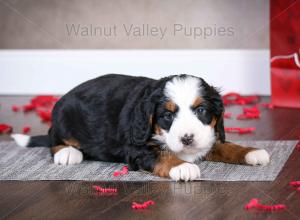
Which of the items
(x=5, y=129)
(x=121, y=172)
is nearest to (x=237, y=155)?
(x=121, y=172)

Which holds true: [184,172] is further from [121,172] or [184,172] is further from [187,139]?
[121,172]

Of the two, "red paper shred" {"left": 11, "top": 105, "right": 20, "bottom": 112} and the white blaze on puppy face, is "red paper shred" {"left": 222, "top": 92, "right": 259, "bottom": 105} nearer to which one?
"red paper shred" {"left": 11, "top": 105, "right": 20, "bottom": 112}

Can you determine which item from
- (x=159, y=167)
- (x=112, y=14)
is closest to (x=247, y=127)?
(x=159, y=167)

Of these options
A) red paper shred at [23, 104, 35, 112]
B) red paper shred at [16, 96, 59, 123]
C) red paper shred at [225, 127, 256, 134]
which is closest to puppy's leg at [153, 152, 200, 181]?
red paper shred at [225, 127, 256, 134]

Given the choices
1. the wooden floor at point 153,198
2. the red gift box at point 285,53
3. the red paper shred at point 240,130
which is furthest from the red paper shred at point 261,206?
the red gift box at point 285,53

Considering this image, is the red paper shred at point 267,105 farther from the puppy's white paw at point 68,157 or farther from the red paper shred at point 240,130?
the puppy's white paw at point 68,157

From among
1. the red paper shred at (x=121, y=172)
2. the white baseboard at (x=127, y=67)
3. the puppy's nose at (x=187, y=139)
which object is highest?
the white baseboard at (x=127, y=67)

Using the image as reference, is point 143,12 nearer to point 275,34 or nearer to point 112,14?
point 112,14
